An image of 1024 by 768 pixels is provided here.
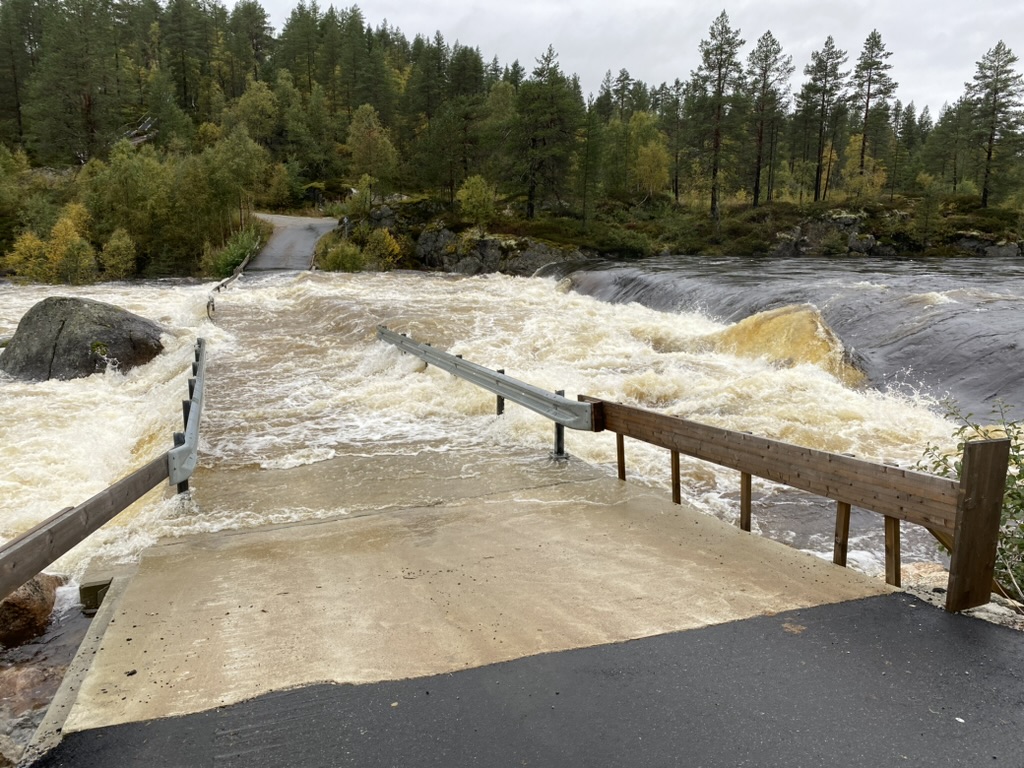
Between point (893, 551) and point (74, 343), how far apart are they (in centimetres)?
1434

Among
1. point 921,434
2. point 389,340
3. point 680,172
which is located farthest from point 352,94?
point 921,434

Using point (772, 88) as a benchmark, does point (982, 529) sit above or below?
below

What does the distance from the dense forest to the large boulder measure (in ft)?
70.0

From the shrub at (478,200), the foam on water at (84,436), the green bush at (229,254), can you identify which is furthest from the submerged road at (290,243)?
the foam on water at (84,436)

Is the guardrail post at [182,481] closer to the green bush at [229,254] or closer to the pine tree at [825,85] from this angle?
the green bush at [229,254]

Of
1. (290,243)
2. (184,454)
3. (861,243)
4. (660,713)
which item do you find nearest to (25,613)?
(184,454)

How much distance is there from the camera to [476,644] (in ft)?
11.9

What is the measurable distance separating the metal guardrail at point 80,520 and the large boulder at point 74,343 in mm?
7994

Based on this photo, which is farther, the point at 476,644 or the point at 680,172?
the point at 680,172


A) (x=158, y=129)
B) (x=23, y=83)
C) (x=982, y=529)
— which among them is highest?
(x=23, y=83)

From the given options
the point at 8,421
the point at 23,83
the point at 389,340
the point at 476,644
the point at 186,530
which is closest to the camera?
the point at 476,644

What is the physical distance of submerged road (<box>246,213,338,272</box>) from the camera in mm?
38219

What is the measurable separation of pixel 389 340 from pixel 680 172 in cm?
5718

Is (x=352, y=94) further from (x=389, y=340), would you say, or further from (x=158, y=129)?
(x=389, y=340)
